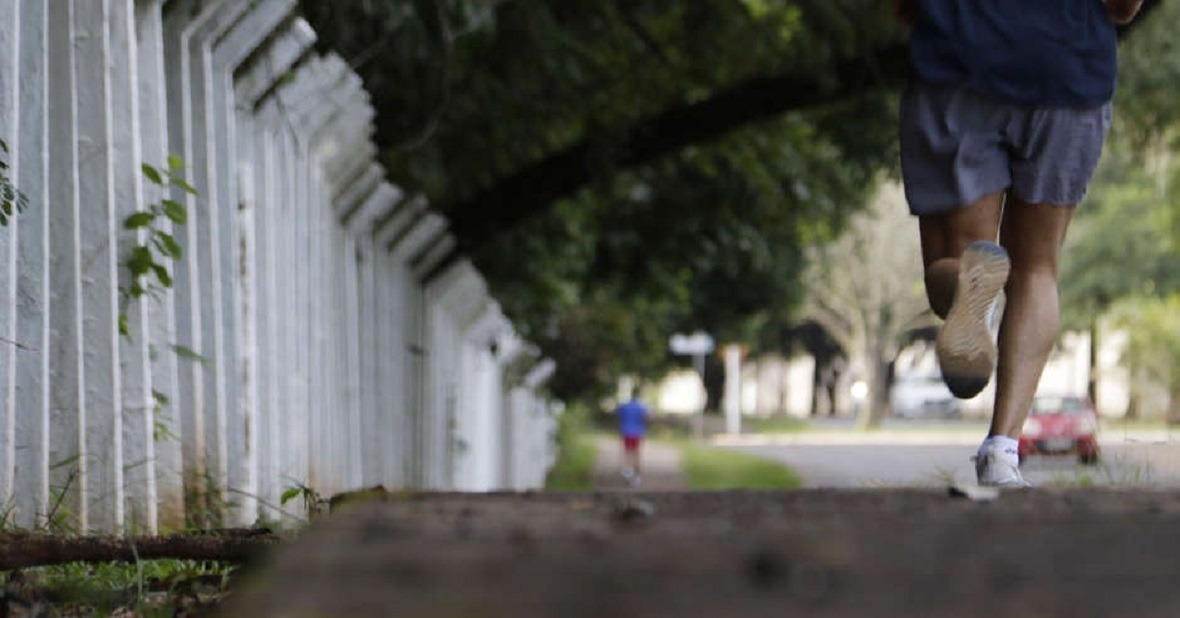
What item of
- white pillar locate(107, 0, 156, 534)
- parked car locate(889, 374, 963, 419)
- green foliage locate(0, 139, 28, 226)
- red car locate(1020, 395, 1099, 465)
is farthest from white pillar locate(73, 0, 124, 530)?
parked car locate(889, 374, 963, 419)

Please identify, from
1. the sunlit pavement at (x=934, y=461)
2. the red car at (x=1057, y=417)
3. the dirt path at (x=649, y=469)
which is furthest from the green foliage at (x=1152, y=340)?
A: the red car at (x=1057, y=417)

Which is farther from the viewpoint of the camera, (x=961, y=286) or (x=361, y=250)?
(x=361, y=250)

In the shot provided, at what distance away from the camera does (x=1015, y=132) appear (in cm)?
500

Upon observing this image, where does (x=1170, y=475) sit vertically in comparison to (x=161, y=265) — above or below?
below

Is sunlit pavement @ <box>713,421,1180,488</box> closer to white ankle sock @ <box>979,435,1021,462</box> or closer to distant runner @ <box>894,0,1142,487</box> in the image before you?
white ankle sock @ <box>979,435,1021,462</box>

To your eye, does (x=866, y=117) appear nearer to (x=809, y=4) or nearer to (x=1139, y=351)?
(x=809, y=4)

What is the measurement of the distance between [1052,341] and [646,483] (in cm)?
2542

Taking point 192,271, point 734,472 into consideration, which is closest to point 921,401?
point 734,472

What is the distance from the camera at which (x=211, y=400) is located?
6.34m

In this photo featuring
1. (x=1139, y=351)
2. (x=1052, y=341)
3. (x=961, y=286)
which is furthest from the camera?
(x=1139, y=351)

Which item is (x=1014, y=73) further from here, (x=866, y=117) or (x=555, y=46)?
(x=866, y=117)

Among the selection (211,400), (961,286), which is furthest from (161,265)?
(961,286)

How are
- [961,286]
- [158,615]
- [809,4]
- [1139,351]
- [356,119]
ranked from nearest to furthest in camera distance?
[158,615], [961,286], [356,119], [809,4], [1139,351]

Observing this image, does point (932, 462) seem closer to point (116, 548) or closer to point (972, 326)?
point (972, 326)
